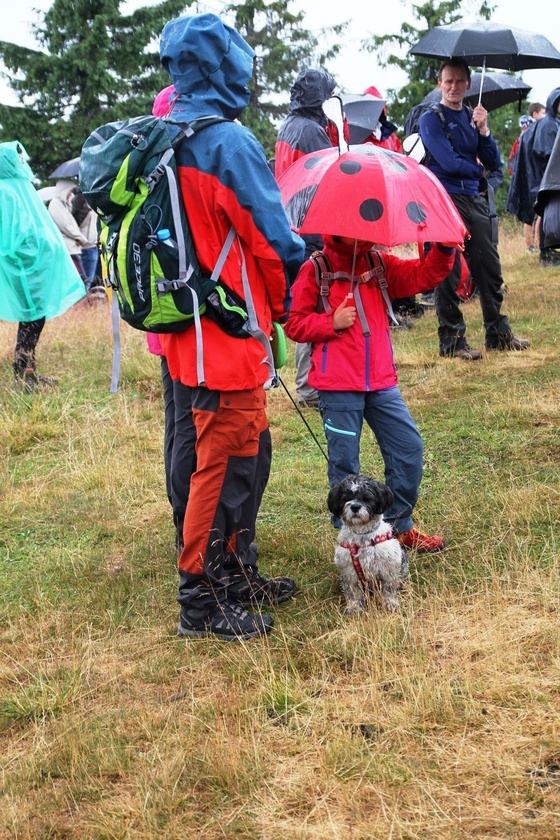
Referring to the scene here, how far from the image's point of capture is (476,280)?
336 inches

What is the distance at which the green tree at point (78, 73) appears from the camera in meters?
24.9

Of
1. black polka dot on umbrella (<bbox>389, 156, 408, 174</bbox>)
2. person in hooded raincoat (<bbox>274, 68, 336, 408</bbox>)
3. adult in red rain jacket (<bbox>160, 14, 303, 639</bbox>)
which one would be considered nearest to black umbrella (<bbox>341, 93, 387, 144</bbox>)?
person in hooded raincoat (<bbox>274, 68, 336, 408</bbox>)

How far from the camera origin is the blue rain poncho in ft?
28.3

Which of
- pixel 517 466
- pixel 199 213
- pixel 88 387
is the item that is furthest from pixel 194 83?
pixel 88 387

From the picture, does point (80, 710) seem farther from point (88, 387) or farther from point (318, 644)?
point (88, 387)

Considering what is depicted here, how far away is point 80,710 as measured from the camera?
358 cm

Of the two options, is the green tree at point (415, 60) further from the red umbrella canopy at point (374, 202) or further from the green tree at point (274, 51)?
the red umbrella canopy at point (374, 202)

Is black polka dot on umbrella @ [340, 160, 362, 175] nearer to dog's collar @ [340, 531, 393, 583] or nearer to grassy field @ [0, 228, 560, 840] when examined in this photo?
dog's collar @ [340, 531, 393, 583]

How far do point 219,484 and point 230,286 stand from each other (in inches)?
32.8

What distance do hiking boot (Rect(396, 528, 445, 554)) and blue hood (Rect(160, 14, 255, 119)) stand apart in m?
2.24

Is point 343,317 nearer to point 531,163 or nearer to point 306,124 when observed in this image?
point 306,124

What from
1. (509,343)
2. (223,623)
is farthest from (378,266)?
(509,343)

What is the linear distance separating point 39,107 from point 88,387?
1906 cm

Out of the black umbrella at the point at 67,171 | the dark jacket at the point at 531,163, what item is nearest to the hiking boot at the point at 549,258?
the dark jacket at the point at 531,163
